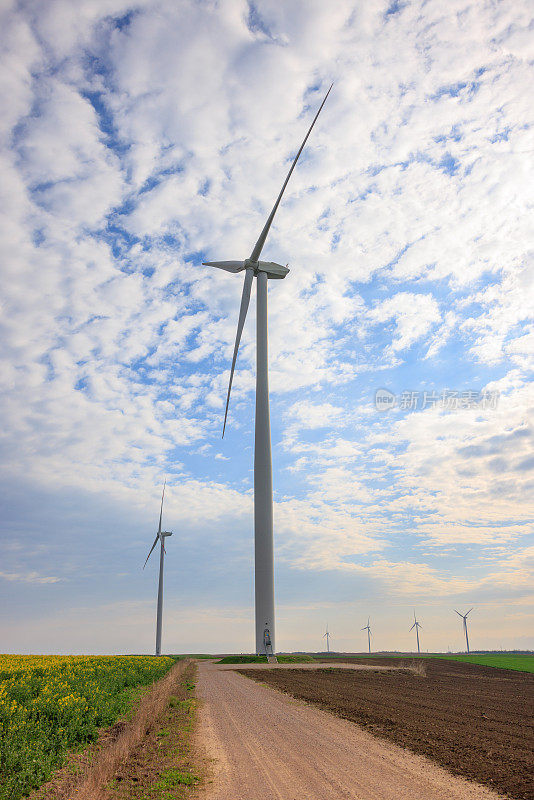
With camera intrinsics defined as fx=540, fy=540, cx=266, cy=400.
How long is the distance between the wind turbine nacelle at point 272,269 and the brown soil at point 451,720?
52.1 metres

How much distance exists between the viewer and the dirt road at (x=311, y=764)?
12102mm

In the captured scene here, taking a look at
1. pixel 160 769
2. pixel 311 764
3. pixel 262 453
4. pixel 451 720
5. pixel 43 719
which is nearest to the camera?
pixel 160 769

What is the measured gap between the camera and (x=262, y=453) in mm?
64438

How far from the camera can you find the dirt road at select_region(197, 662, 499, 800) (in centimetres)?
1210

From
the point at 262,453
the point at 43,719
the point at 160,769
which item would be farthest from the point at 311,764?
the point at 262,453

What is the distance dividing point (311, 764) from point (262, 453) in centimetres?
5003

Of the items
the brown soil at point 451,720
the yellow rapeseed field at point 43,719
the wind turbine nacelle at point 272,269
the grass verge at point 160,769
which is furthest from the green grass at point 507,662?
the grass verge at point 160,769

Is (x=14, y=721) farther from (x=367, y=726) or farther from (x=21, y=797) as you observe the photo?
(x=367, y=726)

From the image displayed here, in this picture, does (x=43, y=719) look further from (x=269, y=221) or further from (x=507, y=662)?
(x=507, y=662)

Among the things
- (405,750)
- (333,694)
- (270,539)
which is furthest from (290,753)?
(270,539)

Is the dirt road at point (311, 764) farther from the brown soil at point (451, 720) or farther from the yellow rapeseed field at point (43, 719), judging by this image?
the yellow rapeseed field at point (43, 719)

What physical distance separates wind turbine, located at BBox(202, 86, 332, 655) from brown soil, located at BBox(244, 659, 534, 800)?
65.9ft

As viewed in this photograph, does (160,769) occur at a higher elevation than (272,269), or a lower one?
lower

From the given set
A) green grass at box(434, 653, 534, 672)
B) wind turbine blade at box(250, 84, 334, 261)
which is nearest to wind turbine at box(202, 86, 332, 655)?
wind turbine blade at box(250, 84, 334, 261)
